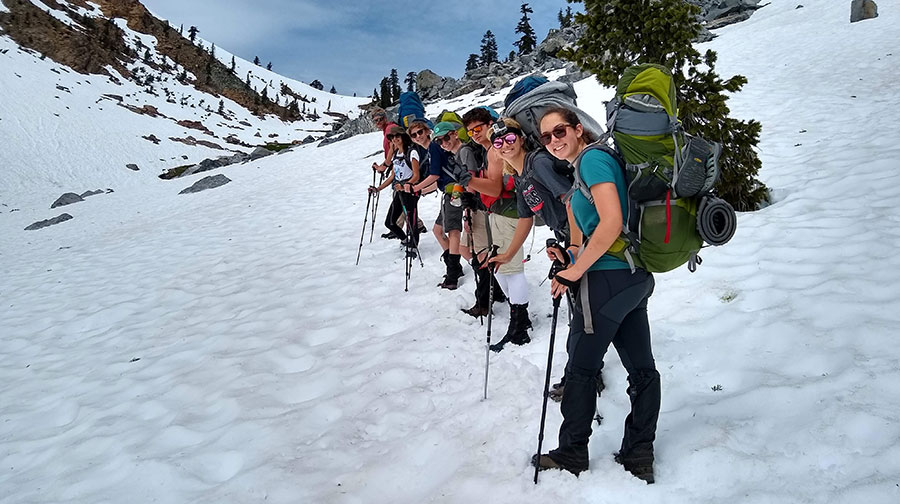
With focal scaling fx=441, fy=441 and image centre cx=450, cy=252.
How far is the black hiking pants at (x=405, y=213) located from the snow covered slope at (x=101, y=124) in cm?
2944

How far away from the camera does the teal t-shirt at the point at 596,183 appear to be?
245 centimetres

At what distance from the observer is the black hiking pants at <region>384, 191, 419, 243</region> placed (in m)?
7.80

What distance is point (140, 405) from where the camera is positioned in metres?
4.87

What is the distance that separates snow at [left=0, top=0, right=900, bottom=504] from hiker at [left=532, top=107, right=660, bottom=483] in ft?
0.82

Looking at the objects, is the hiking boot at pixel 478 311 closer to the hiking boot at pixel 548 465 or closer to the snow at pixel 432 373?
the snow at pixel 432 373

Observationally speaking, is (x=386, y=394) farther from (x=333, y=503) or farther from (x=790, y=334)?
(x=790, y=334)

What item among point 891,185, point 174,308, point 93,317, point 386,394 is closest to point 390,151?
point 174,308

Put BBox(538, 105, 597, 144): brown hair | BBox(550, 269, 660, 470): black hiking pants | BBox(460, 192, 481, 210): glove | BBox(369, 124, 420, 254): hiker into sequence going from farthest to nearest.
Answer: BBox(369, 124, 420, 254): hiker, BBox(460, 192, 481, 210): glove, BBox(538, 105, 597, 144): brown hair, BBox(550, 269, 660, 470): black hiking pants

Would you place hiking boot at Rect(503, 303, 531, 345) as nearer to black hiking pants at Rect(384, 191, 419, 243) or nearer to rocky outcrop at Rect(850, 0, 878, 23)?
black hiking pants at Rect(384, 191, 419, 243)

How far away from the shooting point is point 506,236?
5.17 m

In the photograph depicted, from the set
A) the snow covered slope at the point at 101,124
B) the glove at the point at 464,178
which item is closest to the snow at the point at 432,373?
the glove at the point at 464,178

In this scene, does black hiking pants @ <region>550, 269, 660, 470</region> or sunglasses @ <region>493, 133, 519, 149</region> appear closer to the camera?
black hiking pants @ <region>550, 269, 660, 470</region>

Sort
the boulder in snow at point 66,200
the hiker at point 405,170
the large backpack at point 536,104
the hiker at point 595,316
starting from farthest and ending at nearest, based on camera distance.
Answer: the boulder in snow at point 66,200 → the hiker at point 405,170 → the large backpack at point 536,104 → the hiker at point 595,316

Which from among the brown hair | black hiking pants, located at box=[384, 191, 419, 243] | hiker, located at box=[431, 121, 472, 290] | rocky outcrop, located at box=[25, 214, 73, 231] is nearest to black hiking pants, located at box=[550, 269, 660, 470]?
the brown hair
